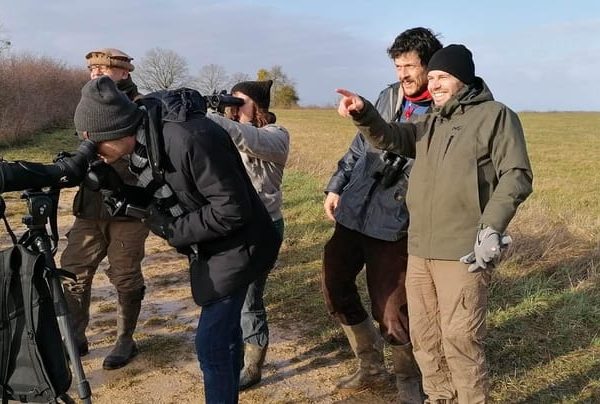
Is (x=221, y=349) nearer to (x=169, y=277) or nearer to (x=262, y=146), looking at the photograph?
(x=262, y=146)

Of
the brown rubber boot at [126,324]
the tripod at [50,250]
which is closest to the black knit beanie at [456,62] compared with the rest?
the tripod at [50,250]

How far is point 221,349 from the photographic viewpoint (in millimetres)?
2607

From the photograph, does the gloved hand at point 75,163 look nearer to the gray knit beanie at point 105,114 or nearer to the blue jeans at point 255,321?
the gray knit beanie at point 105,114

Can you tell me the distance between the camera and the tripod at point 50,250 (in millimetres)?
2141

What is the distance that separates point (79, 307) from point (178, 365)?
79 cm

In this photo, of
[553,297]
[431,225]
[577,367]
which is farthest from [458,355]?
[553,297]

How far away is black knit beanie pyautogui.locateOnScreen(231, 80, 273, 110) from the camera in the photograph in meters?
3.49

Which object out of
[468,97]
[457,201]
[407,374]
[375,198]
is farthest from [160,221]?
[407,374]

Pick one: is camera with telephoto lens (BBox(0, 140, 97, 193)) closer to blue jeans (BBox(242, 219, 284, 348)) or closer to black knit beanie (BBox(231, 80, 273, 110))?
black knit beanie (BBox(231, 80, 273, 110))

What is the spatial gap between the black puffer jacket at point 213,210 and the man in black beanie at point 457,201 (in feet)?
2.37

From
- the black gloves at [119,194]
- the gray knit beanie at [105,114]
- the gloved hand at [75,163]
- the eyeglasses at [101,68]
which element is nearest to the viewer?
the gloved hand at [75,163]

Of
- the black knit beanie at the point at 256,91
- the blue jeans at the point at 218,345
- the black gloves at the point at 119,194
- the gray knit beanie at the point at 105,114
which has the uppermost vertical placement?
the black knit beanie at the point at 256,91

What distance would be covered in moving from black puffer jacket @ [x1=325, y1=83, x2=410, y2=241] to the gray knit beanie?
1.39 meters

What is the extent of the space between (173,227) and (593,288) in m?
3.83
